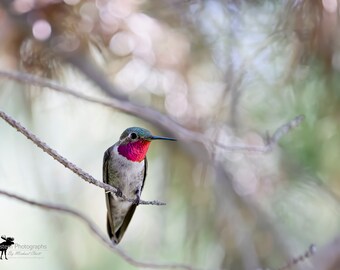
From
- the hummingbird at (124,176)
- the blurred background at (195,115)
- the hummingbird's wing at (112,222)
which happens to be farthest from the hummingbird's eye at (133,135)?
the blurred background at (195,115)

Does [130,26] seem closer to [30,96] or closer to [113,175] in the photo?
[30,96]

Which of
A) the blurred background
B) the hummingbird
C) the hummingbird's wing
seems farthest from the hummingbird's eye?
the blurred background

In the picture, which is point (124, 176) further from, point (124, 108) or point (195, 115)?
point (195, 115)

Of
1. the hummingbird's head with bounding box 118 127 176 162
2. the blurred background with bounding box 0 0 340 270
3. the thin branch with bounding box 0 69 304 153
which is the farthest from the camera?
the blurred background with bounding box 0 0 340 270

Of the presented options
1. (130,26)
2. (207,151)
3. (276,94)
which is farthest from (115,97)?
(276,94)

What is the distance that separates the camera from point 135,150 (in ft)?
4.22

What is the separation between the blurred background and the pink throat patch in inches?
23.1

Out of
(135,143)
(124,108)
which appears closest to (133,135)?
(135,143)

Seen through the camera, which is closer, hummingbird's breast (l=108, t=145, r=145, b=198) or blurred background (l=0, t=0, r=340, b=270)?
hummingbird's breast (l=108, t=145, r=145, b=198)

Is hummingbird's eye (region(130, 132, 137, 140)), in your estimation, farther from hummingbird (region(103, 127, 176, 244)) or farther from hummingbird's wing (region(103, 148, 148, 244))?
hummingbird's wing (region(103, 148, 148, 244))

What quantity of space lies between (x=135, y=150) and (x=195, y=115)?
3.42ft

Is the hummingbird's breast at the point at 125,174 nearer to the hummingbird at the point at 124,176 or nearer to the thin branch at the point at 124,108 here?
the hummingbird at the point at 124,176

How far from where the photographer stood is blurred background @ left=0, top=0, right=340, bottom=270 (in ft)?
6.57

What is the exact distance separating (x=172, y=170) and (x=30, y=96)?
590 millimetres
